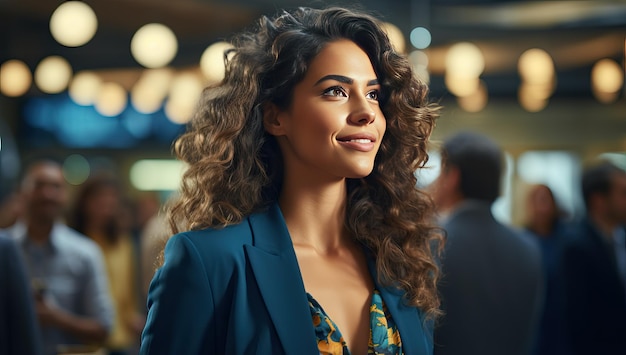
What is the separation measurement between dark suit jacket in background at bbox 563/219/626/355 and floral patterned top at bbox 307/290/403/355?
2.87 metres

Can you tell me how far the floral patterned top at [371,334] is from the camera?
2098 millimetres

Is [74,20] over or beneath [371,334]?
over

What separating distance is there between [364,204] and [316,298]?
0.31 m

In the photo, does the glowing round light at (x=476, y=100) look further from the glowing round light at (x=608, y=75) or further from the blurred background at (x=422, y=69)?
the glowing round light at (x=608, y=75)

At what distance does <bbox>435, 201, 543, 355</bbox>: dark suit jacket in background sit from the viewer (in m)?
3.45

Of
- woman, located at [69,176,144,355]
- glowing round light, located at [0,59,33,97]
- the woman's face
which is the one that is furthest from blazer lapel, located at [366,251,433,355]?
glowing round light, located at [0,59,33,97]

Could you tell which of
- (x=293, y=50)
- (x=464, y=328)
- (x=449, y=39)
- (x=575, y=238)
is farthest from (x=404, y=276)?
(x=449, y=39)

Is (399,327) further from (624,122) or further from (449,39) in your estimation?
(624,122)

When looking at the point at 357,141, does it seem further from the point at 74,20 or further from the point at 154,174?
the point at 154,174

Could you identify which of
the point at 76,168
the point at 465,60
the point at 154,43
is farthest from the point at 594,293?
the point at 76,168

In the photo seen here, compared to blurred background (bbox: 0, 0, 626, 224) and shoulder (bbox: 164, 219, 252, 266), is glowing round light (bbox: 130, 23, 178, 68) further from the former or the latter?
shoulder (bbox: 164, 219, 252, 266)

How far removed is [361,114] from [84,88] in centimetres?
968

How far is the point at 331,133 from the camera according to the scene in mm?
2146

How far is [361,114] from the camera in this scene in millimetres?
2148
